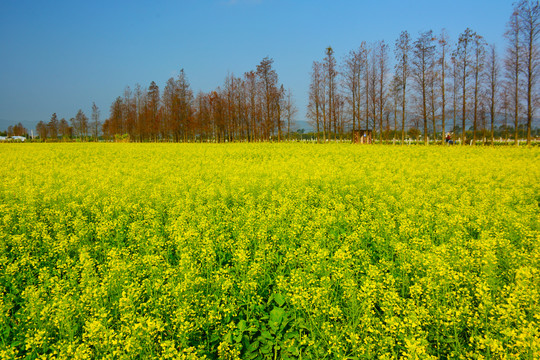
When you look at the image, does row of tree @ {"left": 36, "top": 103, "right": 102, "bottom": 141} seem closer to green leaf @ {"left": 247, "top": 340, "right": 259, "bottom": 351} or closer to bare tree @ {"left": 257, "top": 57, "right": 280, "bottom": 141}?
bare tree @ {"left": 257, "top": 57, "right": 280, "bottom": 141}

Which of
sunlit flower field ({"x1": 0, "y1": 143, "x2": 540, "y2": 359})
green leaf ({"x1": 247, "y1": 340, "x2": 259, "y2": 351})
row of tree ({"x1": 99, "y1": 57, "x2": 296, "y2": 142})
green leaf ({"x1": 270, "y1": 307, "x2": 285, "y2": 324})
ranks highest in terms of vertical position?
row of tree ({"x1": 99, "y1": 57, "x2": 296, "y2": 142})

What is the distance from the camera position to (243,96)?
69000 mm

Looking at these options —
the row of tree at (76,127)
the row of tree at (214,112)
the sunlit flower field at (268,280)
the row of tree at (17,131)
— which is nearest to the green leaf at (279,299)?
the sunlit flower field at (268,280)

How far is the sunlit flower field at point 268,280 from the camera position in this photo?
334 cm

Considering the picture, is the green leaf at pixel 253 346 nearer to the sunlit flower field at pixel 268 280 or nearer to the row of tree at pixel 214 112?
the sunlit flower field at pixel 268 280

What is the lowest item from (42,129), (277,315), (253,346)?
(253,346)

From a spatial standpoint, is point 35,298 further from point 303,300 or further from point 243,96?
point 243,96

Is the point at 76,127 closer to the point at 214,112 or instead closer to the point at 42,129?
the point at 42,129

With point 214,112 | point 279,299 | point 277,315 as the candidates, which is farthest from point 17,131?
point 277,315

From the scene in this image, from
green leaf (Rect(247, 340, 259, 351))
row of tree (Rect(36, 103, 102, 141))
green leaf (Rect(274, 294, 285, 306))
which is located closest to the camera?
green leaf (Rect(247, 340, 259, 351))

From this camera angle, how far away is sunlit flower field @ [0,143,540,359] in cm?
334

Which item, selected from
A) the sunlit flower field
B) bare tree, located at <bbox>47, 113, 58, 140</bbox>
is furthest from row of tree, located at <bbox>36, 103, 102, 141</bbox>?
the sunlit flower field

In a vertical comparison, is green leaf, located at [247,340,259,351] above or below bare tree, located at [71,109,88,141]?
below

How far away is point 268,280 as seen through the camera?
4.98 meters
